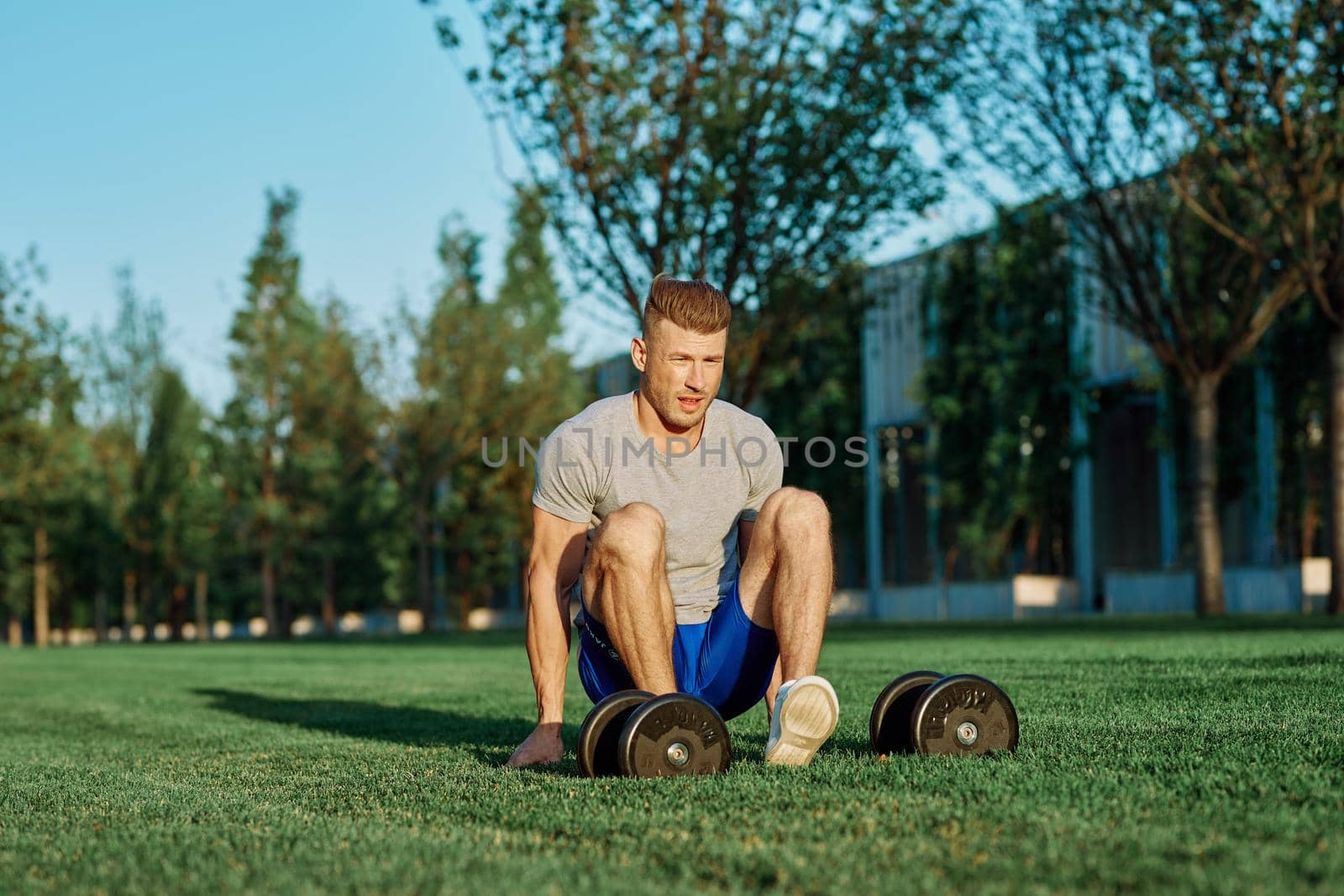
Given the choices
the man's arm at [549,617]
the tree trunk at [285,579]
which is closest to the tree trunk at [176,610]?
the tree trunk at [285,579]

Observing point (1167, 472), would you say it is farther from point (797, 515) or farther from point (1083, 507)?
point (797, 515)

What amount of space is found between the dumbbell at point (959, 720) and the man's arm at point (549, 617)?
1.10 metres

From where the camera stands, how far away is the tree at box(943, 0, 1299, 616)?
1727cm

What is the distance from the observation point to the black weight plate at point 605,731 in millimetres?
3670

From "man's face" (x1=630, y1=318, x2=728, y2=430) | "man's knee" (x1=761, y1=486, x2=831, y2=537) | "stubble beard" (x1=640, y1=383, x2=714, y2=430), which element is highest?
"man's face" (x1=630, y1=318, x2=728, y2=430)

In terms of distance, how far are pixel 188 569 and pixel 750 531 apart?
1866 inches

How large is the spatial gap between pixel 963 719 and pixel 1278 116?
46.2 ft

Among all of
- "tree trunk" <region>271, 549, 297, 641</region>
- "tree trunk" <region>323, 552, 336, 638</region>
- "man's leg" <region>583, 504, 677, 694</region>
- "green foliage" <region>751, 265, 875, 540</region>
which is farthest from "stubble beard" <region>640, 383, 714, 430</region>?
"tree trunk" <region>271, 549, 297, 641</region>

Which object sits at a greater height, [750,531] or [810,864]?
[750,531]

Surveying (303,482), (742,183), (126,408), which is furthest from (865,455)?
(126,408)

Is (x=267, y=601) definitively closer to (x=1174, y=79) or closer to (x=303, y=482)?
(x=303, y=482)

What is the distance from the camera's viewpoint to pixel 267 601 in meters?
43.1

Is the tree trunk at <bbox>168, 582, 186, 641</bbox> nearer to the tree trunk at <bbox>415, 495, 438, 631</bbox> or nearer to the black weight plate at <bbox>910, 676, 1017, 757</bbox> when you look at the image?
the tree trunk at <bbox>415, 495, 438, 631</bbox>

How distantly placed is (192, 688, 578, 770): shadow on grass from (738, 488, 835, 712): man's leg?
2.61ft
